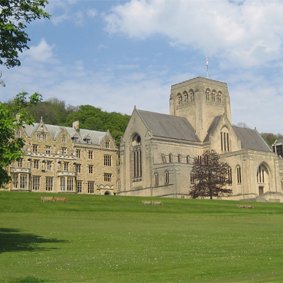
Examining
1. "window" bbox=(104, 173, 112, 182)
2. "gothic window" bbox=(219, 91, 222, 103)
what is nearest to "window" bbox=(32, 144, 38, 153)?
"window" bbox=(104, 173, 112, 182)

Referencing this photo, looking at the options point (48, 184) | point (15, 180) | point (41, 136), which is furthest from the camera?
point (41, 136)

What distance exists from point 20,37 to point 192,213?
92.0ft

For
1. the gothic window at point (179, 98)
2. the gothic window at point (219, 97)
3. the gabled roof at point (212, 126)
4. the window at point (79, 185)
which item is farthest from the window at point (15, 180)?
the gothic window at point (219, 97)

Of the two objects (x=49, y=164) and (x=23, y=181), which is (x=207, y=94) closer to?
(x=49, y=164)

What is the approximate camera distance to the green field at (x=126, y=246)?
1658 centimetres

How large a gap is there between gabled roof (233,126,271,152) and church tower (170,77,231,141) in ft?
11.8

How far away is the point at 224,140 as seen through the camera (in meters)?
98.9

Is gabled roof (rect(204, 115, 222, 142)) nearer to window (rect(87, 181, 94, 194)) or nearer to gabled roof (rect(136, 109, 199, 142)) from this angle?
gabled roof (rect(136, 109, 199, 142))

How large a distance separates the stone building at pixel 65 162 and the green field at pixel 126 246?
4155 cm

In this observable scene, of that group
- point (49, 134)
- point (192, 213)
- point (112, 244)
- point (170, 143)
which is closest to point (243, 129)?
point (170, 143)

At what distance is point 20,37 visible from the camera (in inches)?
936

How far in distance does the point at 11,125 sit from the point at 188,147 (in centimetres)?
7621

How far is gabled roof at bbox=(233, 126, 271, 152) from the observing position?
102938 millimetres

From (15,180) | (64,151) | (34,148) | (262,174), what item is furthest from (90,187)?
(262,174)
